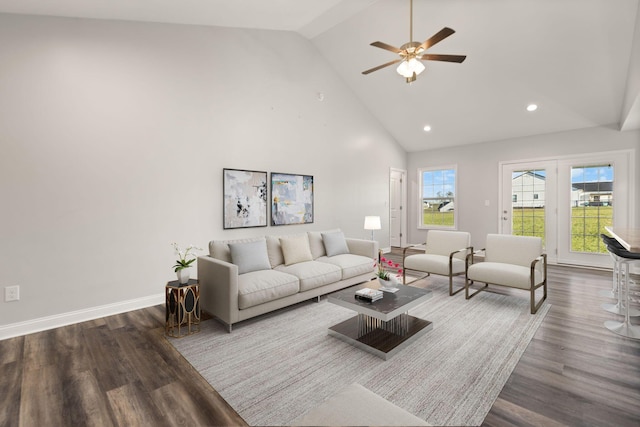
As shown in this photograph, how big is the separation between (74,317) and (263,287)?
2.11m

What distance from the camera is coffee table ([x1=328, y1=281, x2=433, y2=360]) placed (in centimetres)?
256

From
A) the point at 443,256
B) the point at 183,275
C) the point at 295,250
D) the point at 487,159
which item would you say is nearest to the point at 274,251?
the point at 295,250

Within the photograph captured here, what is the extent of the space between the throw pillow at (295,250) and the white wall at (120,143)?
2.64 feet

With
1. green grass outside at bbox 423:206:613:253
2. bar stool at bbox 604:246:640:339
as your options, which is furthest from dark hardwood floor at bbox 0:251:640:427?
green grass outside at bbox 423:206:613:253

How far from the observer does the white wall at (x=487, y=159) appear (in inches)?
216

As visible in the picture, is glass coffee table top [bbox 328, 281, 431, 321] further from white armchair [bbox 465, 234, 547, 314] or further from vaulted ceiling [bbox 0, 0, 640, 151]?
vaulted ceiling [bbox 0, 0, 640, 151]

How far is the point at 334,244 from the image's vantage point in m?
4.71

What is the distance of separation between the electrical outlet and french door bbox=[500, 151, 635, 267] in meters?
8.01

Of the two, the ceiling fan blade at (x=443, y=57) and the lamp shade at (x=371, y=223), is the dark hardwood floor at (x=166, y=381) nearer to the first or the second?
the lamp shade at (x=371, y=223)

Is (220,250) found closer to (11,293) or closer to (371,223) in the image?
(11,293)

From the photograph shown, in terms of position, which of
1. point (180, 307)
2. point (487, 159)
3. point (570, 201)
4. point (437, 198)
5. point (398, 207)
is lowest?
point (180, 307)

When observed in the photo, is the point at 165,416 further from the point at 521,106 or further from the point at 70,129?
the point at 521,106

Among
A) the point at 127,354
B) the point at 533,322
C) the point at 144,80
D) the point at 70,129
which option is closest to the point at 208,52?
the point at 144,80

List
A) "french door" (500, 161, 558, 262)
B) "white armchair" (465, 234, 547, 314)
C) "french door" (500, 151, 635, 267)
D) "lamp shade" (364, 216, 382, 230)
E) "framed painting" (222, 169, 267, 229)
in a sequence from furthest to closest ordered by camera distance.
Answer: "french door" (500, 161, 558, 262)
"french door" (500, 151, 635, 267)
"lamp shade" (364, 216, 382, 230)
"framed painting" (222, 169, 267, 229)
"white armchair" (465, 234, 547, 314)
